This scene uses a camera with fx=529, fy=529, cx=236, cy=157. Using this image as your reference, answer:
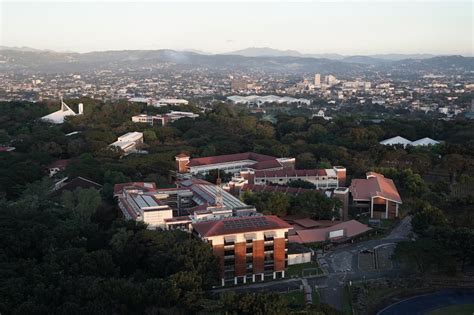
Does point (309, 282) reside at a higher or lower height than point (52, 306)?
lower

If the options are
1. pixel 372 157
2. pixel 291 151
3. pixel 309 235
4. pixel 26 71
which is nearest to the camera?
pixel 309 235

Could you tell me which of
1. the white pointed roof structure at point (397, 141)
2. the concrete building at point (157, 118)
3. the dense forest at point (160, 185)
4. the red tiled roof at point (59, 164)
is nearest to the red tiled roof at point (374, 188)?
the dense forest at point (160, 185)

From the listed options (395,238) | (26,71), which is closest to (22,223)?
(395,238)

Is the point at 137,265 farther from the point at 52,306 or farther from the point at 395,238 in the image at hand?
the point at 395,238

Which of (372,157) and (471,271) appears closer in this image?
(471,271)

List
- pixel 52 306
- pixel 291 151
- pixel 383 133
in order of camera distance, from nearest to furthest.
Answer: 1. pixel 52 306
2. pixel 291 151
3. pixel 383 133

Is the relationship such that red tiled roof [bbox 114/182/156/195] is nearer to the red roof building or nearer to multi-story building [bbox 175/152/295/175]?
multi-story building [bbox 175/152/295/175]

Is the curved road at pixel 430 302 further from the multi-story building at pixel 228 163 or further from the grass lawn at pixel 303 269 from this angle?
the multi-story building at pixel 228 163
